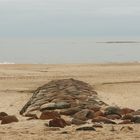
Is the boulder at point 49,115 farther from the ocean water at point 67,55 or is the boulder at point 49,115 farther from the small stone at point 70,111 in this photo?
the ocean water at point 67,55

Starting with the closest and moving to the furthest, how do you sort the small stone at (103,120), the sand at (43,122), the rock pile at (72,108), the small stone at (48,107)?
the sand at (43,122) < the small stone at (103,120) < the rock pile at (72,108) < the small stone at (48,107)

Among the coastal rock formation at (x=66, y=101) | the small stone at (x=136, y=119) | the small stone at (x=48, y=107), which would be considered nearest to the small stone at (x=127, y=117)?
the small stone at (x=136, y=119)

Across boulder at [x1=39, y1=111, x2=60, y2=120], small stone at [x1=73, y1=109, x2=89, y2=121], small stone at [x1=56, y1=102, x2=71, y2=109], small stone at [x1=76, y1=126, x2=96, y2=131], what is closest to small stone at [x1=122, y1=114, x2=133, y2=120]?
small stone at [x1=73, y1=109, x2=89, y2=121]

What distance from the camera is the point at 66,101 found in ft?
39.7

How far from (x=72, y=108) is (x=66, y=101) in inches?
46.0

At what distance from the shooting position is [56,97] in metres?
12.8

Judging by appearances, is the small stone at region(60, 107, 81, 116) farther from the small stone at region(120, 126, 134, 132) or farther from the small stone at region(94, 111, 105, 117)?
the small stone at region(120, 126, 134, 132)

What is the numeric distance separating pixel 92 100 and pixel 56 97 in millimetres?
960

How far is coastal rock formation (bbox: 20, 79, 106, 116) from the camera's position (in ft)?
35.5

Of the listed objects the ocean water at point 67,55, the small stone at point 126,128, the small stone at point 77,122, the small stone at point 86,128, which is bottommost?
the small stone at point 126,128

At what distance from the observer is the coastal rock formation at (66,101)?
10820 mm

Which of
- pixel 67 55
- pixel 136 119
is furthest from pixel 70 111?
pixel 67 55

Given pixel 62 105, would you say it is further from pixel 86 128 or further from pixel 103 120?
pixel 86 128

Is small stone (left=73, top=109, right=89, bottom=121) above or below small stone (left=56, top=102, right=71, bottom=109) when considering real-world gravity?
below
